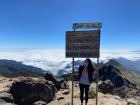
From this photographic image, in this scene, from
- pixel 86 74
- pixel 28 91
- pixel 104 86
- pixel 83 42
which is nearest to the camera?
pixel 86 74

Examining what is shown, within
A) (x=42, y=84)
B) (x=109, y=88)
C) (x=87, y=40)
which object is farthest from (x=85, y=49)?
(x=109, y=88)

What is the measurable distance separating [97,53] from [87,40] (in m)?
1.11

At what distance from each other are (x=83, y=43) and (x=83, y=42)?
0.07m

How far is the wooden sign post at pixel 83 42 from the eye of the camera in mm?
21188

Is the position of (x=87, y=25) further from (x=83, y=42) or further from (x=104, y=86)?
(x=104, y=86)

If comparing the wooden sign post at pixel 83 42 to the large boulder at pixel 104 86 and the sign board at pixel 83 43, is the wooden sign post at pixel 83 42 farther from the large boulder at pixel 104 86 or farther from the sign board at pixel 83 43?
the large boulder at pixel 104 86

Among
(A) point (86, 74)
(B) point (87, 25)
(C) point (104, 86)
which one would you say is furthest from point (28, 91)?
(C) point (104, 86)

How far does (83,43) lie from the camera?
21625 mm

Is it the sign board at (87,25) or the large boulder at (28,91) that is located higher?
the sign board at (87,25)

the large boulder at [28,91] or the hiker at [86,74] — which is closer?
the hiker at [86,74]

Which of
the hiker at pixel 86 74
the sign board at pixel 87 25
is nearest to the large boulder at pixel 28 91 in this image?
the hiker at pixel 86 74

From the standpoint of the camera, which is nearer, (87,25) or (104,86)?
(87,25)

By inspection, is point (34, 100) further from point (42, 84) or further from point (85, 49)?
point (85, 49)

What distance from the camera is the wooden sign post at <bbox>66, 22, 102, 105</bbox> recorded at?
2119 centimetres
